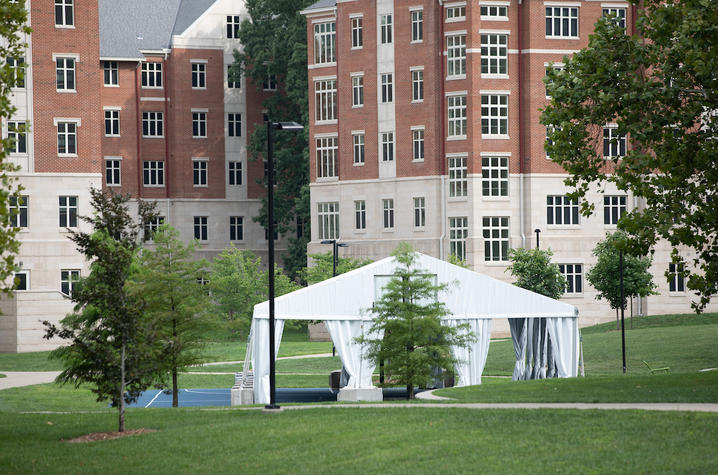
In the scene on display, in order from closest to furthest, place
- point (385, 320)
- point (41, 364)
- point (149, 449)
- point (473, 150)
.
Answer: point (149, 449) < point (385, 320) < point (41, 364) < point (473, 150)

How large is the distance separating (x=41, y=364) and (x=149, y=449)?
32.0 metres

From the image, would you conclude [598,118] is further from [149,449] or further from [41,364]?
[41,364]

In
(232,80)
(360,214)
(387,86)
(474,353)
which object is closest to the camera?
(474,353)

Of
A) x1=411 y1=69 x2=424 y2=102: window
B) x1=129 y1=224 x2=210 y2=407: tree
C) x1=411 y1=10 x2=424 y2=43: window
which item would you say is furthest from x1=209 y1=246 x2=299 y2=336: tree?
x1=129 y1=224 x2=210 y2=407: tree

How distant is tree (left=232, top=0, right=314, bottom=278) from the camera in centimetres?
7100

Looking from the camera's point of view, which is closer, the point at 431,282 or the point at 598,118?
the point at 598,118

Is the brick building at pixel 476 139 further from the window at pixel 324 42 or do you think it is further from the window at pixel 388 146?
the window at pixel 324 42

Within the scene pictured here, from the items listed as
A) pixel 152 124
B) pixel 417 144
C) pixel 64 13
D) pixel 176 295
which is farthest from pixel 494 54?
pixel 176 295

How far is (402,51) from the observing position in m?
63.6

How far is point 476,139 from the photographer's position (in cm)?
6166

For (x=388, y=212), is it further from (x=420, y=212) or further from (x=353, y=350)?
(x=353, y=350)

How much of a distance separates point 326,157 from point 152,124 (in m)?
15.8

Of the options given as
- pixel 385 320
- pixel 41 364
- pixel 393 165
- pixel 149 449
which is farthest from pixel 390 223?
pixel 149 449

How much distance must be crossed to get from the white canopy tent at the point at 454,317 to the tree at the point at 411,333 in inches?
42.5
